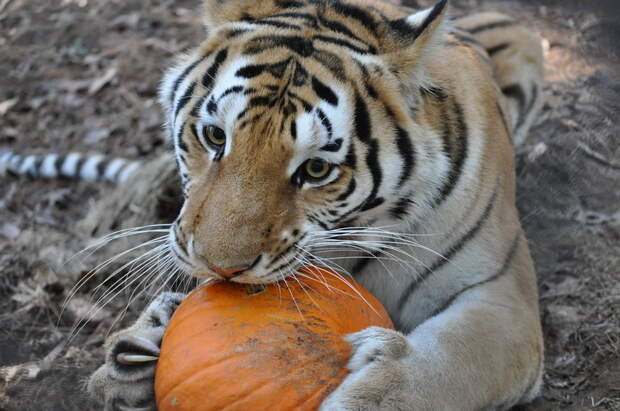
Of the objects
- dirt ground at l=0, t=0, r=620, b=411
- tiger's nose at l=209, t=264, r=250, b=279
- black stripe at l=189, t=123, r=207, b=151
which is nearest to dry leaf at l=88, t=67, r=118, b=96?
dirt ground at l=0, t=0, r=620, b=411

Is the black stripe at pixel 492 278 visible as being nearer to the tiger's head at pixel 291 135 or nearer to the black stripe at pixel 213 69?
the tiger's head at pixel 291 135

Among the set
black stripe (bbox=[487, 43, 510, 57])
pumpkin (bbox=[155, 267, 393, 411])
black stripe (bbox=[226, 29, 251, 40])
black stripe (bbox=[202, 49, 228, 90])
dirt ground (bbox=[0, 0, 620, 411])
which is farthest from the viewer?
black stripe (bbox=[487, 43, 510, 57])

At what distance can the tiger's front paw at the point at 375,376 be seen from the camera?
2078 mm

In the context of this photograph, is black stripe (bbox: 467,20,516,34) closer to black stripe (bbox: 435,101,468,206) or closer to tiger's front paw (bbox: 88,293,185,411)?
black stripe (bbox: 435,101,468,206)

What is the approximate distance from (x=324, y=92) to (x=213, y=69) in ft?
1.50

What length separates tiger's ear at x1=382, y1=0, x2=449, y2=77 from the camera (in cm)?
247

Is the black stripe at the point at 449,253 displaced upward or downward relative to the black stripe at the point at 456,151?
downward

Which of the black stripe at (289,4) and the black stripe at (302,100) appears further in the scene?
the black stripe at (289,4)

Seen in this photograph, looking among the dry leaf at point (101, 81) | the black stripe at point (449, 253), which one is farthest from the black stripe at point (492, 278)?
the dry leaf at point (101, 81)

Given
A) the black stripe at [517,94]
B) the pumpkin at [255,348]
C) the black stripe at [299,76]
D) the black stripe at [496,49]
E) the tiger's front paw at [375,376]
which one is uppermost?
the black stripe at [299,76]

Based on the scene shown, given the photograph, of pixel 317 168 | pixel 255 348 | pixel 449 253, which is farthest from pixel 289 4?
pixel 255 348

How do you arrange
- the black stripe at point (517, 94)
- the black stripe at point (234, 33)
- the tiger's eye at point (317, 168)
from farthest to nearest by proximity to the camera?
the black stripe at point (517, 94)
the black stripe at point (234, 33)
the tiger's eye at point (317, 168)

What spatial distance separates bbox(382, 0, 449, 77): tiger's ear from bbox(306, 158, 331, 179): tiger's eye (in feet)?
1.53

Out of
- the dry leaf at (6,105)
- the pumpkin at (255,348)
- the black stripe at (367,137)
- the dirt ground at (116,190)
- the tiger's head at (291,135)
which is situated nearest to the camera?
the pumpkin at (255,348)
